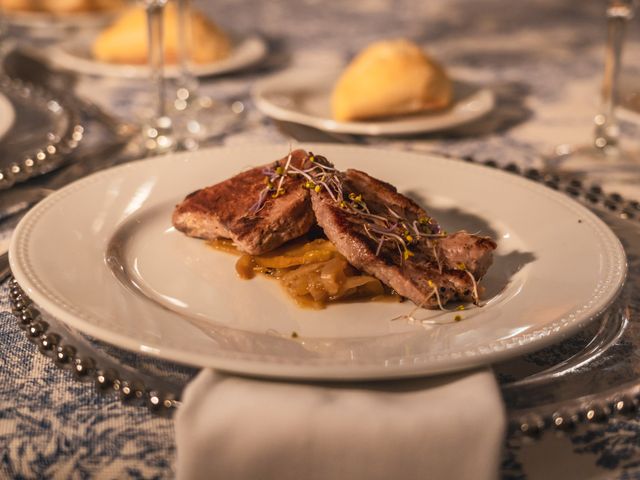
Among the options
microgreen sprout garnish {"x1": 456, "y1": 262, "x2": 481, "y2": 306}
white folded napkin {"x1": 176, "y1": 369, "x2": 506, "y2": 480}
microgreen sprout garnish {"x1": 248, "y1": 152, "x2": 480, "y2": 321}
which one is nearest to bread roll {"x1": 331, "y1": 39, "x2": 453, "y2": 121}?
microgreen sprout garnish {"x1": 248, "y1": 152, "x2": 480, "y2": 321}

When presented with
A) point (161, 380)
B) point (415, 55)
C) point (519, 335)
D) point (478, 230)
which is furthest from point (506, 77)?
point (161, 380)

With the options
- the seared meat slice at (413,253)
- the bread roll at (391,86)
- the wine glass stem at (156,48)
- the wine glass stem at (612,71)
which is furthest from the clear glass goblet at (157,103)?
the wine glass stem at (612,71)

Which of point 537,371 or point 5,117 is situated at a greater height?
point 5,117

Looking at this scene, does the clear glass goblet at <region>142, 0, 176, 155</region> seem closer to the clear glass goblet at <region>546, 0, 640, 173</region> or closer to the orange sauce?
the orange sauce

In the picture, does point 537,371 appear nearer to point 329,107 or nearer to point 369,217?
point 369,217

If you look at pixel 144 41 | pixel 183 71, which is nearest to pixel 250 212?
pixel 183 71

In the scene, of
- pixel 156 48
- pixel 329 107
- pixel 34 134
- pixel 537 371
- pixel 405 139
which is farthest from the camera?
pixel 329 107

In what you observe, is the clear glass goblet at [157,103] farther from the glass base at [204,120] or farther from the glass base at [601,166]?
the glass base at [601,166]
